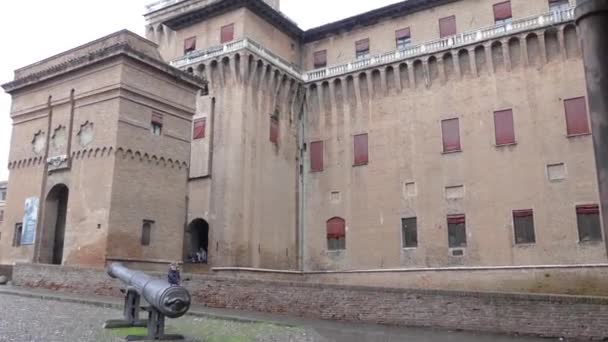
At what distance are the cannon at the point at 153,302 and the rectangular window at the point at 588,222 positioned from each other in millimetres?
20486

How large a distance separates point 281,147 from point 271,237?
5.44 metres

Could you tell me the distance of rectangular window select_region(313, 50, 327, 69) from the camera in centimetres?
3412

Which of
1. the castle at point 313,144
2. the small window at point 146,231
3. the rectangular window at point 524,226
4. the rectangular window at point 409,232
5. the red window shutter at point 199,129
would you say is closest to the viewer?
the small window at point 146,231

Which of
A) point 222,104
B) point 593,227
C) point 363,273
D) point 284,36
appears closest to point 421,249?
point 363,273

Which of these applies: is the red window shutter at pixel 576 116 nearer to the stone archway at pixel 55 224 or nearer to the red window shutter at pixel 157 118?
the red window shutter at pixel 157 118

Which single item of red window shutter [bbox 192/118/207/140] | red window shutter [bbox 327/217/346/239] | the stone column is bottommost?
the stone column

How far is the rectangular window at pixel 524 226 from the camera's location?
83.7 ft

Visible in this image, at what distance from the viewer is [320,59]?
34.3 m

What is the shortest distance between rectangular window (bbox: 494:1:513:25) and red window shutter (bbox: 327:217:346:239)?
13.7 metres

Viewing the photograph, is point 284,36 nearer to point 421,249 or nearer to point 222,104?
point 222,104

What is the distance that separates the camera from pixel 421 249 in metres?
27.9

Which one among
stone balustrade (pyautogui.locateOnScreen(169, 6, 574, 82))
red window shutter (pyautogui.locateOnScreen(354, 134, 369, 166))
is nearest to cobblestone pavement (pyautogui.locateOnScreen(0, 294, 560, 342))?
red window shutter (pyautogui.locateOnScreen(354, 134, 369, 166))

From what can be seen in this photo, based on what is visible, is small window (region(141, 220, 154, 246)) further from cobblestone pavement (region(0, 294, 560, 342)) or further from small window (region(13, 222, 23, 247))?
cobblestone pavement (region(0, 294, 560, 342))

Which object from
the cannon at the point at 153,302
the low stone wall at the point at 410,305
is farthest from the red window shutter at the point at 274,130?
the cannon at the point at 153,302
